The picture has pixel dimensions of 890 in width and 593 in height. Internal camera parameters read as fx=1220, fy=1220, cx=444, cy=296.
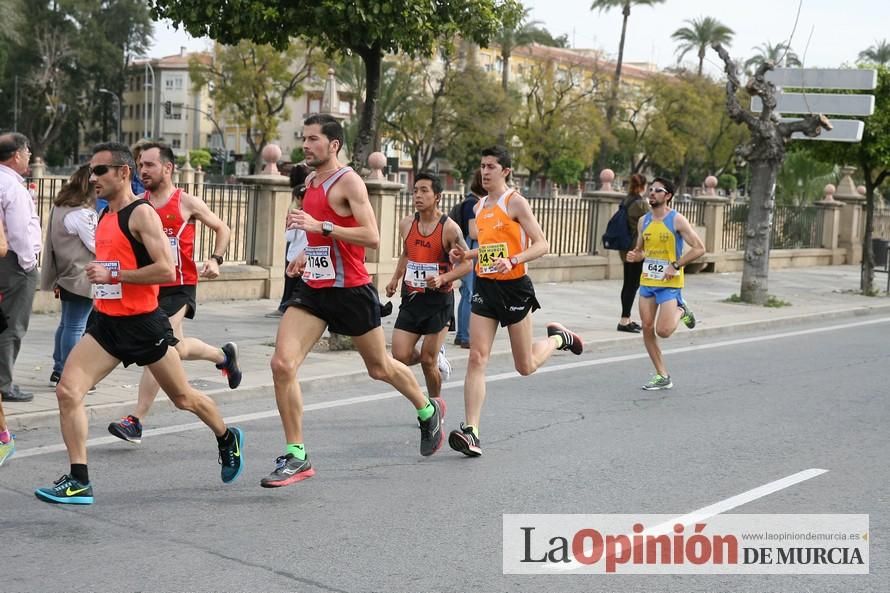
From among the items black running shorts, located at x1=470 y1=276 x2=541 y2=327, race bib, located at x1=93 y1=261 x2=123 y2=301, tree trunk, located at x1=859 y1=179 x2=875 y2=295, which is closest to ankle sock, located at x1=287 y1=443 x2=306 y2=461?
race bib, located at x1=93 y1=261 x2=123 y2=301

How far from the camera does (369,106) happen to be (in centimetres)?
1327

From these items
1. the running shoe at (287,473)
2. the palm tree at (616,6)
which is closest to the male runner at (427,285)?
the running shoe at (287,473)

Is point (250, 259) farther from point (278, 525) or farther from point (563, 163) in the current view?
point (563, 163)

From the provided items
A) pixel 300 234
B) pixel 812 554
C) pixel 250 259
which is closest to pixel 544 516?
pixel 812 554

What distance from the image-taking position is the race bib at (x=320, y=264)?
662 cm

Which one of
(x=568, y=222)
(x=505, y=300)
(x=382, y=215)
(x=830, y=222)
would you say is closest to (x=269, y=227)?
(x=382, y=215)

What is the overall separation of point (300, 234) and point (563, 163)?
6540cm

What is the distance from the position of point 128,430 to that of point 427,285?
85.6 inches

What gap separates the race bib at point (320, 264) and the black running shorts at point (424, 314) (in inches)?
67.3

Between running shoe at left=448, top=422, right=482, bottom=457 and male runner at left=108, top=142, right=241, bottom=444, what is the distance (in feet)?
5.70

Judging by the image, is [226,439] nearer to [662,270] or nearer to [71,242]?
[71,242]

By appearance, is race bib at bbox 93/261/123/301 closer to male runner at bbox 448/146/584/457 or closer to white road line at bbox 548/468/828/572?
male runner at bbox 448/146/584/457

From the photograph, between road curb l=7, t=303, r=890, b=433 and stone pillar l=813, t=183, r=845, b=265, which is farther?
stone pillar l=813, t=183, r=845, b=265

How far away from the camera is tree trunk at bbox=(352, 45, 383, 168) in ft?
42.5
